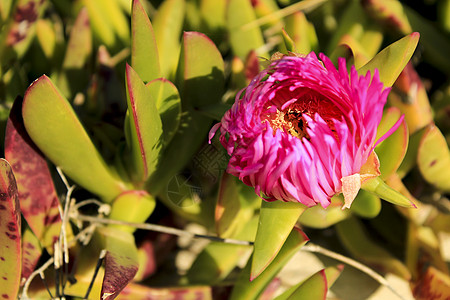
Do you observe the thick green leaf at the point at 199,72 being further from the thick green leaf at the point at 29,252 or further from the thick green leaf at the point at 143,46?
the thick green leaf at the point at 29,252

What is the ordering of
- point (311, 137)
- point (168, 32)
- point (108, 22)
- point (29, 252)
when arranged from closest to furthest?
point (311, 137) < point (29, 252) < point (168, 32) < point (108, 22)

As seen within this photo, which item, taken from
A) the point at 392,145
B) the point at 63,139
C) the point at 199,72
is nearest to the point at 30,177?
the point at 63,139

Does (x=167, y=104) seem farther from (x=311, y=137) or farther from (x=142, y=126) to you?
(x=311, y=137)

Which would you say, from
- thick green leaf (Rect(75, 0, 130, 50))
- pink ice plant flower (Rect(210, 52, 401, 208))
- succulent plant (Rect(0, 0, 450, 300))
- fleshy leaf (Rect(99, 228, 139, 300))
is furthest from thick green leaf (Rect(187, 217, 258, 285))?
thick green leaf (Rect(75, 0, 130, 50))

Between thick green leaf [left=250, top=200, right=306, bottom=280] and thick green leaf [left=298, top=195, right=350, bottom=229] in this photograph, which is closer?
thick green leaf [left=250, top=200, right=306, bottom=280]

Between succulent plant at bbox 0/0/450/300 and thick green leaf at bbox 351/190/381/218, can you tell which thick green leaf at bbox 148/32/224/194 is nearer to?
succulent plant at bbox 0/0/450/300

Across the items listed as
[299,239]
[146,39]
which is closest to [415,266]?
[299,239]

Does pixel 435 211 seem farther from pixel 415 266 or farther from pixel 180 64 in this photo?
pixel 180 64
